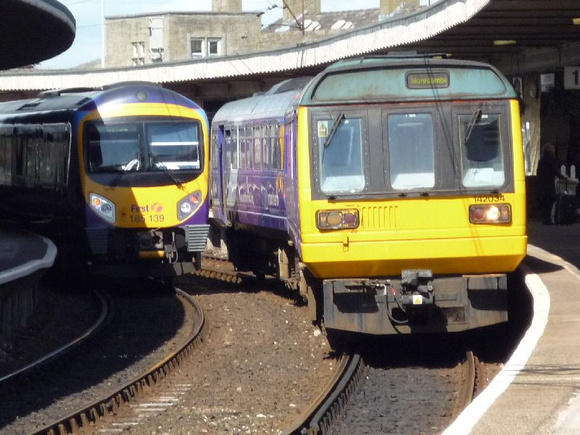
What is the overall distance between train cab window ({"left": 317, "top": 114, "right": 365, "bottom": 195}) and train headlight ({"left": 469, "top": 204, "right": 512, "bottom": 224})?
1.04 metres

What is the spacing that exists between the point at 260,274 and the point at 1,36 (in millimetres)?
5330

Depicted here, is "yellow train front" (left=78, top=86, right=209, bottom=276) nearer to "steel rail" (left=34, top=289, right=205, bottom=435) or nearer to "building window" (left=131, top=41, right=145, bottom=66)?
"steel rail" (left=34, top=289, right=205, bottom=435)

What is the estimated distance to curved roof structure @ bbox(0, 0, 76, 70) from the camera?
47.4 ft

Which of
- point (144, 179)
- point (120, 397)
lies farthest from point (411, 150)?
point (144, 179)

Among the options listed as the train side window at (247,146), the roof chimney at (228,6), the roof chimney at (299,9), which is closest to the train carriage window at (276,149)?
the train side window at (247,146)

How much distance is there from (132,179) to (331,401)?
Result: 844cm

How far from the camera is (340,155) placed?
1184 cm

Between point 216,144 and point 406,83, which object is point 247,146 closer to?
point 216,144

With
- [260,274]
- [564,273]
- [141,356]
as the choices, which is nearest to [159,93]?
[260,274]

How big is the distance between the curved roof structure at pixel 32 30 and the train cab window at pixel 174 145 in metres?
1.80

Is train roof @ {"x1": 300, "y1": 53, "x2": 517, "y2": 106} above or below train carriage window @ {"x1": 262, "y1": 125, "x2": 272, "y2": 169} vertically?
above

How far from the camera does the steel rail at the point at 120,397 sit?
31.1 ft

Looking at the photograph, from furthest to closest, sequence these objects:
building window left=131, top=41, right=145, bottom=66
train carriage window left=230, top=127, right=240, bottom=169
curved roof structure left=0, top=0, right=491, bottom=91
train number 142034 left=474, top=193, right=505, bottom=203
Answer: building window left=131, top=41, right=145, bottom=66
curved roof structure left=0, top=0, right=491, bottom=91
train carriage window left=230, top=127, right=240, bottom=169
train number 142034 left=474, top=193, right=505, bottom=203

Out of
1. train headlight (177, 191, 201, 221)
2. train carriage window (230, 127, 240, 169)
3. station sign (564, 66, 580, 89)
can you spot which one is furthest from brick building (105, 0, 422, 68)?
train headlight (177, 191, 201, 221)
